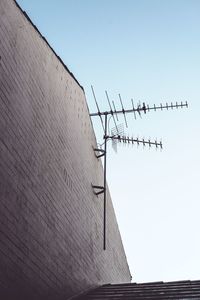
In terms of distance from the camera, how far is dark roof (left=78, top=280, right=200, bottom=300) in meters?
5.04

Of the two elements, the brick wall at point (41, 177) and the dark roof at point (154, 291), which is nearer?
the brick wall at point (41, 177)

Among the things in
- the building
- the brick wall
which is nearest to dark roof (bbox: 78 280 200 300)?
the building

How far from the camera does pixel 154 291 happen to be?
18.0 ft

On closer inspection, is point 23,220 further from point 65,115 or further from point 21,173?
point 65,115

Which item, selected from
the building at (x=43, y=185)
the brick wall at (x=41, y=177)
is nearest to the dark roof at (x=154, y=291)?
the building at (x=43, y=185)

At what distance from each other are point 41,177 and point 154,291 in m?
2.37

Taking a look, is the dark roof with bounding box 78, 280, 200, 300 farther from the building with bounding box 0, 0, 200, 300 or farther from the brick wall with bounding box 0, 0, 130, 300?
the brick wall with bounding box 0, 0, 130, 300

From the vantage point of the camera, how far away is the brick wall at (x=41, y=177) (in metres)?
4.30

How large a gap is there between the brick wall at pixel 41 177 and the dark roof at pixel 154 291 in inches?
28.7

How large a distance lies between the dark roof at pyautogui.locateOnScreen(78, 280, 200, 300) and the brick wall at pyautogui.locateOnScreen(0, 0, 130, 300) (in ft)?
2.39

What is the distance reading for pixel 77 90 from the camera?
8.77 meters

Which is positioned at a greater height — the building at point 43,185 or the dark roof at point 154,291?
the building at point 43,185

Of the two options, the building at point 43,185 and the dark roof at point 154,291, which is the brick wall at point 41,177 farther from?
the dark roof at point 154,291

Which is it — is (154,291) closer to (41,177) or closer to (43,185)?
(43,185)
